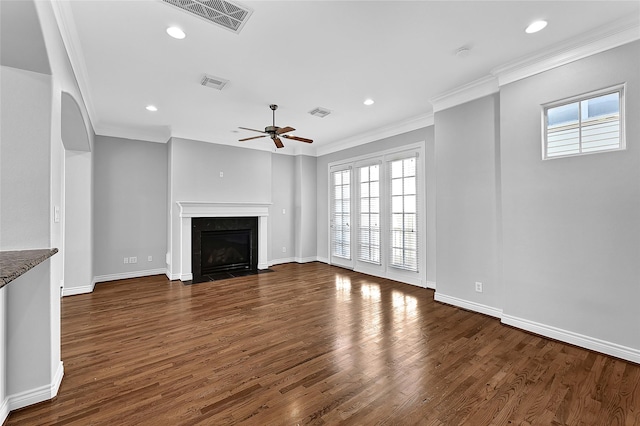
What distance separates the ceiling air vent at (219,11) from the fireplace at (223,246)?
3.97 meters

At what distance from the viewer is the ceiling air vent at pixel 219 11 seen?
2205 millimetres

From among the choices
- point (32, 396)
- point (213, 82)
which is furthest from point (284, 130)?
point (32, 396)

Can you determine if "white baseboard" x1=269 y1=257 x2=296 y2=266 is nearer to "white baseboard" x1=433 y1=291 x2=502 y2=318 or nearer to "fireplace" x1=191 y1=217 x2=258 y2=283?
"fireplace" x1=191 y1=217 x2=258 y2=283

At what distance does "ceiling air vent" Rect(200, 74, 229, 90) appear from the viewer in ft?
11.2

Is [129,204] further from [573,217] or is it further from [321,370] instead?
[573,217]

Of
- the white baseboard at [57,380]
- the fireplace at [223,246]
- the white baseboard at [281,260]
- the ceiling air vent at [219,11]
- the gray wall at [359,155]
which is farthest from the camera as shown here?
the white baseboard at [281,260]

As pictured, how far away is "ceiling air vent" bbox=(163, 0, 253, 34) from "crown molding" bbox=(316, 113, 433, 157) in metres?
3.36

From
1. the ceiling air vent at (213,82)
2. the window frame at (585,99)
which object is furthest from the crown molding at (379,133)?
the ceiling air vent at (213,82)

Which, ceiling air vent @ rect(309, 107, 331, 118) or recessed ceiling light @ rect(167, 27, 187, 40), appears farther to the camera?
ceiling air vent @ rect(309, 107, 331, 118)

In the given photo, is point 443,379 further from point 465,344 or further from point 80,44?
point 80,44

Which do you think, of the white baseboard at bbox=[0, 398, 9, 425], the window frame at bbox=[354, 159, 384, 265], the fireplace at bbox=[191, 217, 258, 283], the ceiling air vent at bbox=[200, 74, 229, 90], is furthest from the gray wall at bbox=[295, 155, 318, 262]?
the white baseboard at bbox=[0, 398, 9, 425]

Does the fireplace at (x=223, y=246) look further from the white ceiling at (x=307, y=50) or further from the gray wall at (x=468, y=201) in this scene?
the gray wall at (x=468, y=201)

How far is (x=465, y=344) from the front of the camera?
283 centimetres

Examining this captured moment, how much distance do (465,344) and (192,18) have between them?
3.82 metres
